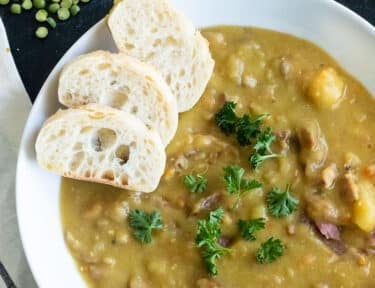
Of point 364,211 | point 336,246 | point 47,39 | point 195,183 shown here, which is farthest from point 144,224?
point 47,39

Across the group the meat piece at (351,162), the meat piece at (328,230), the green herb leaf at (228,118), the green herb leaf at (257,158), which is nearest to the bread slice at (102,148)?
the green herb leaf at (228,118)

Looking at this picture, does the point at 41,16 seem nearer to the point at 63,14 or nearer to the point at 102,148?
the point at 63,14

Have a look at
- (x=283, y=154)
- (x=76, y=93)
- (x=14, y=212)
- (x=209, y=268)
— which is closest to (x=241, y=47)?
(x=283, y=154)

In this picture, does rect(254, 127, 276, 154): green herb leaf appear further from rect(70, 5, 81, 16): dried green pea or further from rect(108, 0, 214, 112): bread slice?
rect(70, 5, 81, 16): dried green pea

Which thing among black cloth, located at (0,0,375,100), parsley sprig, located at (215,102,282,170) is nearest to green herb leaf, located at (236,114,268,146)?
parsley sprig, located at (215,102,282,170)

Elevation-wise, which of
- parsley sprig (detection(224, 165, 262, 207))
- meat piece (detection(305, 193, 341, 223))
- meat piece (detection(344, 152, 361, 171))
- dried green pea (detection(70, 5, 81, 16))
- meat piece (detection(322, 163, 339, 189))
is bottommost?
dried green pea (detection(70, 5, 81, 16))

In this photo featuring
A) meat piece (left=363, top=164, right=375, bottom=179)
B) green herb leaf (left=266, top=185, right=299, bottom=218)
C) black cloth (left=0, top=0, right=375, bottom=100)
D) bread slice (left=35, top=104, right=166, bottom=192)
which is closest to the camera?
bread slice (left=35, top=104, right=166, bottom=192)

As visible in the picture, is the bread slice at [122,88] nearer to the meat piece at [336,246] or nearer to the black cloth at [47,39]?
the black cloth at [47,39]
